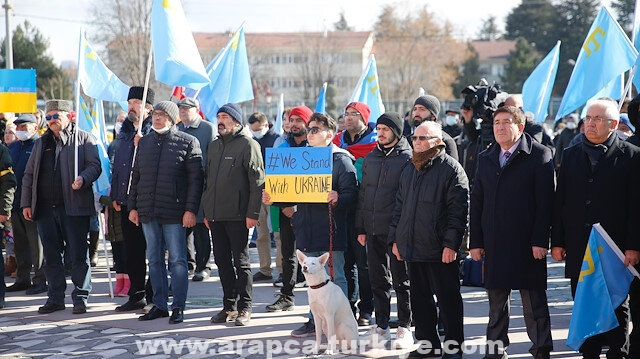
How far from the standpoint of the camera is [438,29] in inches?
3196

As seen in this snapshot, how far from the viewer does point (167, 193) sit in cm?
880

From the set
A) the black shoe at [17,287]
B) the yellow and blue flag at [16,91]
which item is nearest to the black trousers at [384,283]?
the black shoe at [17,287]

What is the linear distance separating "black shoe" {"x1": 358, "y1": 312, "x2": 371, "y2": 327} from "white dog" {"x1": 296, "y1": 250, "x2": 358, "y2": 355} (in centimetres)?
117

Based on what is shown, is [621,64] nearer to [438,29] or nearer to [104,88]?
[104,88]

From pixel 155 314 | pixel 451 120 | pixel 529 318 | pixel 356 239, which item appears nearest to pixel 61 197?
pixel 155 314

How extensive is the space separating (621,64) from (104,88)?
630 cm

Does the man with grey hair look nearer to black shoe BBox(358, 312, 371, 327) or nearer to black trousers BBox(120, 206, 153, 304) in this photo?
black shoe BBox(358, 312, 371, 327)

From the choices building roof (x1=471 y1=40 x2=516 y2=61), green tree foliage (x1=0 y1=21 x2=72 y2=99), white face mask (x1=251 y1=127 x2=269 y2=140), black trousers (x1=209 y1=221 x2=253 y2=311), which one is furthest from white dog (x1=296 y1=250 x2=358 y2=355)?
building roof (x1=471 y1=40 x2=516 y2=61)

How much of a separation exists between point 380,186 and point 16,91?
6.35m

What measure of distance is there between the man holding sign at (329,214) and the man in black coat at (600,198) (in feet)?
7.07

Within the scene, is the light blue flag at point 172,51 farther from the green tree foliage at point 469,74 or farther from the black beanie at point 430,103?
the green tree foliage at point 469,74

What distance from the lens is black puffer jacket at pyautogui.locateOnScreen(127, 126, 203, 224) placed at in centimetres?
880

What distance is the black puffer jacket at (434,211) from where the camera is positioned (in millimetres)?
6863

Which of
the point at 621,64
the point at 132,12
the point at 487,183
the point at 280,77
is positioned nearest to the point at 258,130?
the point at 621,64
